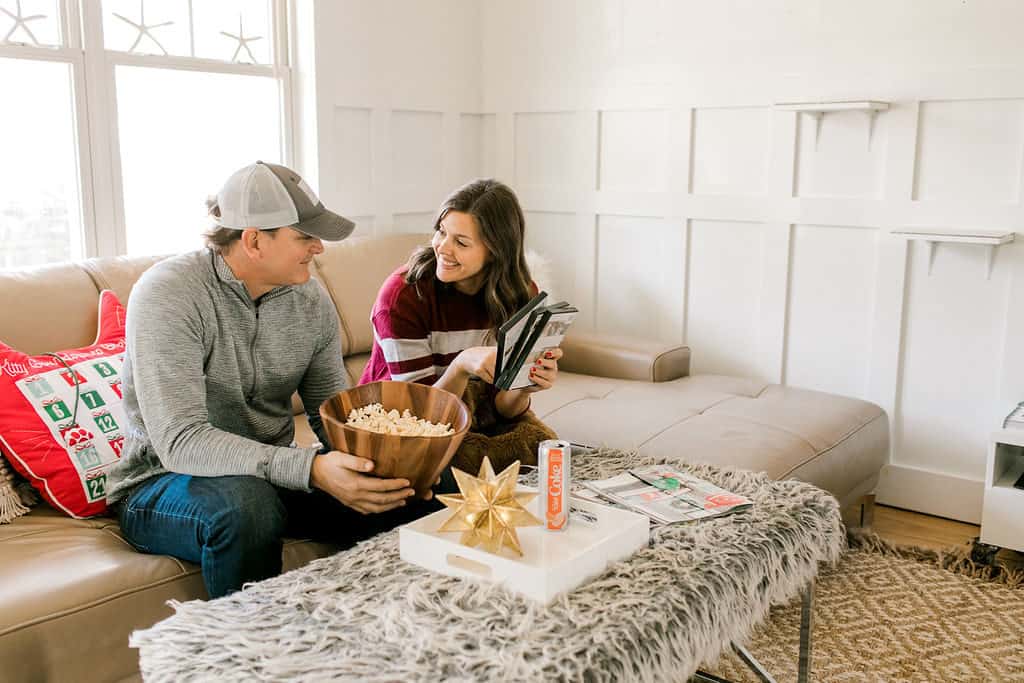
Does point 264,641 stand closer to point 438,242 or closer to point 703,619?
point 703,619

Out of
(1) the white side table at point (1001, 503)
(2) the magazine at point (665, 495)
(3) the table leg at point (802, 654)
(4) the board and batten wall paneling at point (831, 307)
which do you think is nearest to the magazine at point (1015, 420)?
(1) the white side table at point (1001, 503)

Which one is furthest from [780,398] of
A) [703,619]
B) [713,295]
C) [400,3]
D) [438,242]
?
[400,3]

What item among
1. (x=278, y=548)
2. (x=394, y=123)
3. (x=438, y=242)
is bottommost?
(x=278, y=548)

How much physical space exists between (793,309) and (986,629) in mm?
1299

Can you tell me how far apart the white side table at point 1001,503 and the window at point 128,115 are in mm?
2246

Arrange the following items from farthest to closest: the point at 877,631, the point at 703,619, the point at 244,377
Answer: the point at 877,631 → the point at 244,377 → the point at 703,619

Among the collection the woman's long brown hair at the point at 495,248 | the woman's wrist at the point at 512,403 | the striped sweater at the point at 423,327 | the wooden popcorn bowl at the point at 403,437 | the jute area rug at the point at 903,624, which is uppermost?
the woman's long brown hair at the point at 495,248

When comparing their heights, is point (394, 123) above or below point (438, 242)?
above

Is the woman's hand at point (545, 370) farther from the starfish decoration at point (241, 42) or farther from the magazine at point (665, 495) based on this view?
the starfish decoration at point (241, 42)

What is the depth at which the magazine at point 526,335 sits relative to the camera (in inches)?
73.6

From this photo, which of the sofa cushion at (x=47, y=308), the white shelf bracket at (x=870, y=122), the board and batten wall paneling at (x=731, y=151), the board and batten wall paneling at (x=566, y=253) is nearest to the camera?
the sofa cushion at (x=47, y=308)

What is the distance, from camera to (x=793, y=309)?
3.40m

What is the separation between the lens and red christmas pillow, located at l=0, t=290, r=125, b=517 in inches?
79.4

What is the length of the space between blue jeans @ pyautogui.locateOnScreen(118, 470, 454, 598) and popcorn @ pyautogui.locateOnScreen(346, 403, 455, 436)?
0.26 m
